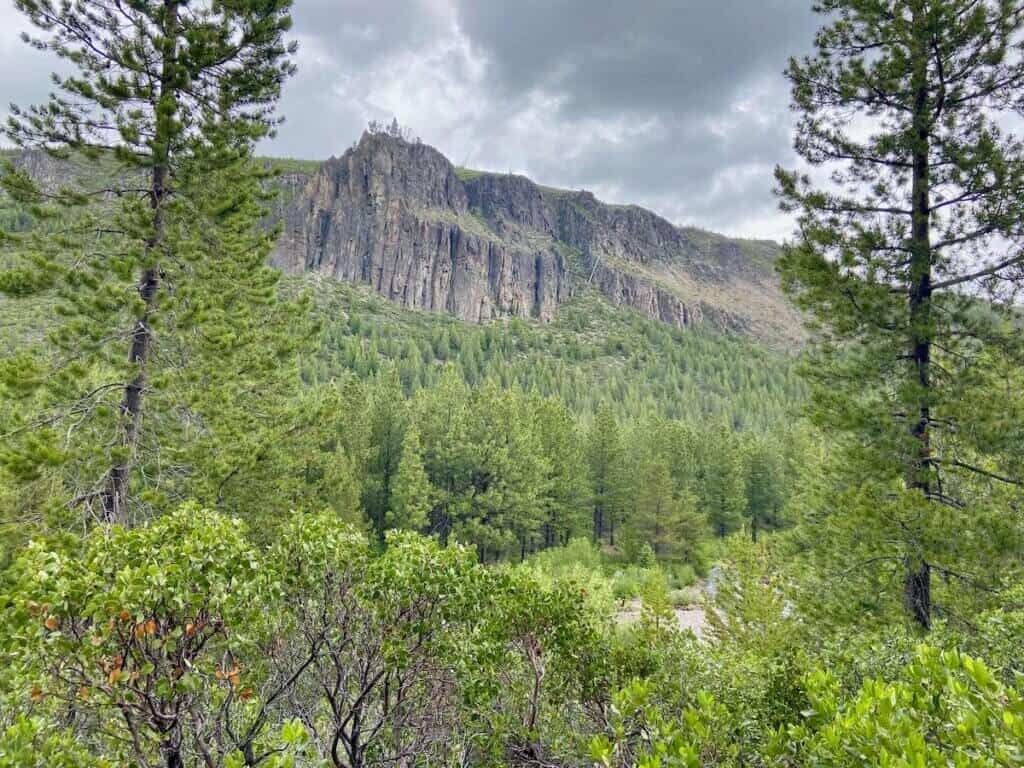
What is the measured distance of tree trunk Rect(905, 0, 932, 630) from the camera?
23.8 ft

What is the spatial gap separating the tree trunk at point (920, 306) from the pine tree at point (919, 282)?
0.06ft

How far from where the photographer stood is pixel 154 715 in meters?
2.88

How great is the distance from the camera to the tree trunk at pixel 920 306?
286 inches

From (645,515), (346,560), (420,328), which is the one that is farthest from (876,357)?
(420,328)

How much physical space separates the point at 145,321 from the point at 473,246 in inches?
5328

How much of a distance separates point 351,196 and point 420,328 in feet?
158

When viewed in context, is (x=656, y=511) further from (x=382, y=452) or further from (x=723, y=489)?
(x=382, y=452)

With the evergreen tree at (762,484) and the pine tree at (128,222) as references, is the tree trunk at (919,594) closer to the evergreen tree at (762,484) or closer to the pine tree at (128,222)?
the pine tree at (128,222)

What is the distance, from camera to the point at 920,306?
740cm

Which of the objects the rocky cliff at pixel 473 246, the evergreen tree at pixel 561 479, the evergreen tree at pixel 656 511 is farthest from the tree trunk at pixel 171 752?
the rocky cliff at pixel 473 246

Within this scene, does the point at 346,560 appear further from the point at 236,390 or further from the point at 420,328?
the point at 420,328

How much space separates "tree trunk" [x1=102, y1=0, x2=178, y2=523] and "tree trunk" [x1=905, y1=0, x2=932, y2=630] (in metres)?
10.7

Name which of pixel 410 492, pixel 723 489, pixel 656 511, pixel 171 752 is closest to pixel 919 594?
pixel 171 752

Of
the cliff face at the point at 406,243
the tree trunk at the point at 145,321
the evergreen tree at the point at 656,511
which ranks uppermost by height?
the cliff face at the point at 406,243
